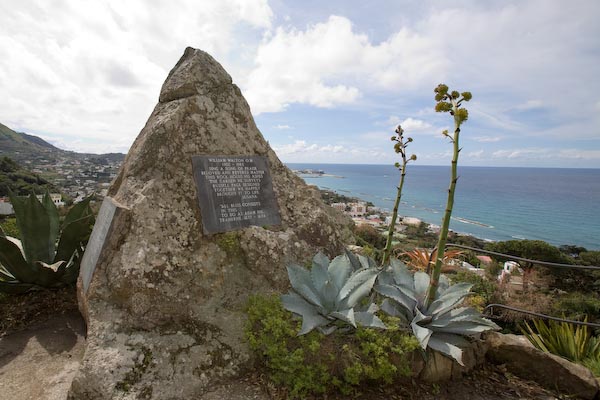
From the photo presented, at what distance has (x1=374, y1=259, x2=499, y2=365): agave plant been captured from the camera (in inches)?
118

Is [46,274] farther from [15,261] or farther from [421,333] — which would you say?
[421,333]

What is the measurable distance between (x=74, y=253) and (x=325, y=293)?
3.84 m

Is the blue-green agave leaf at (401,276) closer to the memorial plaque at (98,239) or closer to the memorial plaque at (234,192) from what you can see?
the memorial plaque at (234,192)

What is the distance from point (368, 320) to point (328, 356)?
481mm

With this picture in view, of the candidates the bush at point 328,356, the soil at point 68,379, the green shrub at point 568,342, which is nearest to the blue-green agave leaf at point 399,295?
the bush at point 328,356

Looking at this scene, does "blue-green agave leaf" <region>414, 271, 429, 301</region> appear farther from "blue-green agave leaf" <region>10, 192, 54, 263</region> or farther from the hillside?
the hillside

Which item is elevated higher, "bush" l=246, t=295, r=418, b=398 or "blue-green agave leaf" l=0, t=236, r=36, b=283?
"blue-green agave leaf" l=0, t=236, r=36, b=283

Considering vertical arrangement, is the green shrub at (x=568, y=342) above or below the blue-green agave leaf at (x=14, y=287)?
below

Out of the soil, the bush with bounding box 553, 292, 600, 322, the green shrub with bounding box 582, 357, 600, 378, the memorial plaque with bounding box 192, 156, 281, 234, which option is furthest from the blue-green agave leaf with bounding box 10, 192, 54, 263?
the bush with bounding box 553, 292, 600, 322

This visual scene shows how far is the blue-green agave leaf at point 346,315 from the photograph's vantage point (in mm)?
2853

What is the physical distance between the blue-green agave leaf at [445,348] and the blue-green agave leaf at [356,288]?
0.72 meters

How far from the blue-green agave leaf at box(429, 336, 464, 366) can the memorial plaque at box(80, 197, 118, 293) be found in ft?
11.1

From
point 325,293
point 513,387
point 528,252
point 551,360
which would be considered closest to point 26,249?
point 325,293

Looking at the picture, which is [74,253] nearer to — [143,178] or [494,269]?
[143,178]
